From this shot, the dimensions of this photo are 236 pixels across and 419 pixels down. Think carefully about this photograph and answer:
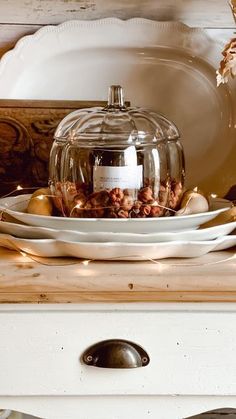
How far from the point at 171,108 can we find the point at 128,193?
28 centimetres

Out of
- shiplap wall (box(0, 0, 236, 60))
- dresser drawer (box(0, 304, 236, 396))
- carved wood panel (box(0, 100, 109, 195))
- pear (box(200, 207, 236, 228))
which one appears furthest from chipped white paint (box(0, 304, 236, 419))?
shiplap wall (box(0, 0, 236, 60))

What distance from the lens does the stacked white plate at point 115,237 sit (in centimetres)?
69

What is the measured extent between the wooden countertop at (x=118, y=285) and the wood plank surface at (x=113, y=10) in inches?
19.1

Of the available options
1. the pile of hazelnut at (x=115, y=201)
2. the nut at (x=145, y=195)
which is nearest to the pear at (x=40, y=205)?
the pile of hazelnut at (x=115, y=201)

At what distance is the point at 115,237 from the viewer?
71cm

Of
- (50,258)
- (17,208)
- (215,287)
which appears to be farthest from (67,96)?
(215,287)

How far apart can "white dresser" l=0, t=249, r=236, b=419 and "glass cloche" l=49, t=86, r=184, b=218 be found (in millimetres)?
103

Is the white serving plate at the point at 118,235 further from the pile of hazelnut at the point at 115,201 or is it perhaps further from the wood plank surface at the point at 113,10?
the wood plank surface at the point at 113,10

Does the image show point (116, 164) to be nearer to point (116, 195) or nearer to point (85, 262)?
point (116, 195)

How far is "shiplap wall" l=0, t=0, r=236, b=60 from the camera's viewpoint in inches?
39.8

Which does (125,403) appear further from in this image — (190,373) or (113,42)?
(113,42)

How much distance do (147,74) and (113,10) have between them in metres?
0.11

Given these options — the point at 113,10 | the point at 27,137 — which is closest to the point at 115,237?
the point at 27,137

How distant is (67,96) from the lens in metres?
1.01
